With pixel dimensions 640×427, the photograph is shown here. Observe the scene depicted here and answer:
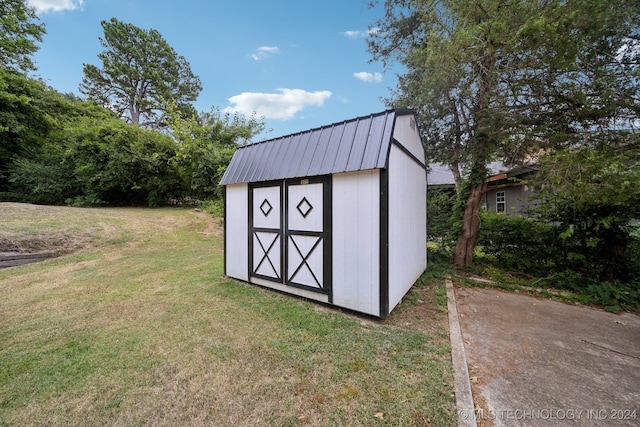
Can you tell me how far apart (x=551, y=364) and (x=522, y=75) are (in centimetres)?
482

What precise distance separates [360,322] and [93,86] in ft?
86.2

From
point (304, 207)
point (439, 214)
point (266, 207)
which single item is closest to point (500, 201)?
point (439, 214)

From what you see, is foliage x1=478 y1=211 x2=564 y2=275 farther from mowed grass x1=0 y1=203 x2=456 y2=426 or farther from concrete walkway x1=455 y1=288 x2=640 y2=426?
mowed grass x1=0 y1=203 x2=456 y2=426

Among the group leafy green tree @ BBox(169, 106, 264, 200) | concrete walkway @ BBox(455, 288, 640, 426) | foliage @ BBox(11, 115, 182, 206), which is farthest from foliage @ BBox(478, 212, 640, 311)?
foliage @ BBox(11, 115, 182, 206)

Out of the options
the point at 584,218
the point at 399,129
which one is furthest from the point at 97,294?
the point at 584,218

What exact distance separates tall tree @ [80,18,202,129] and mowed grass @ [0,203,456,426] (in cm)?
1857

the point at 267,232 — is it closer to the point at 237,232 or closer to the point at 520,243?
the point at 237,232

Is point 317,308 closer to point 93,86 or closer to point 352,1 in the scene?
point 352,1

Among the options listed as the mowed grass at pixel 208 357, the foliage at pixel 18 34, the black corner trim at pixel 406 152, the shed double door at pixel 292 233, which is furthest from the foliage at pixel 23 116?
the black corner trim at pixel 406 152

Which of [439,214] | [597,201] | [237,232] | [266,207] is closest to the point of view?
[597,201]

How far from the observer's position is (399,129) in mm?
3533

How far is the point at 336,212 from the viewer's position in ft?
11.2

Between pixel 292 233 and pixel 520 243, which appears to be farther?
pixel 520 243

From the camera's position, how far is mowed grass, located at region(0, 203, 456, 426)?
1.77 metres
